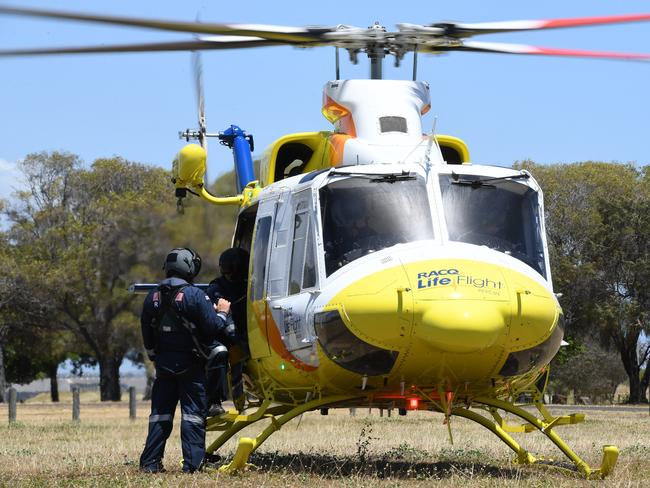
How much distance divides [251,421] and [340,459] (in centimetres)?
158

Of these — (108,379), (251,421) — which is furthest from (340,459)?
(108,379)

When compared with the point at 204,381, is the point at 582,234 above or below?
above

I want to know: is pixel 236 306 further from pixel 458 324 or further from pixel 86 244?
pixel 86 244

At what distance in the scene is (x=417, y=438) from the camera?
1833 centimetres

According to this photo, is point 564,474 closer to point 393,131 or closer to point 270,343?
point 270,343

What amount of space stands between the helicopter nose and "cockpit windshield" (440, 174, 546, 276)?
1.26 meters

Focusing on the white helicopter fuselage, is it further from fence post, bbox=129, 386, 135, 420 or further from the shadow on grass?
fence post, bbox=129, 386, 135, 420

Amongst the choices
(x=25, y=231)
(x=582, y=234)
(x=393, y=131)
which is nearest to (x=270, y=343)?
(x=393, y=131)

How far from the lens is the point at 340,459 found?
1315 cm

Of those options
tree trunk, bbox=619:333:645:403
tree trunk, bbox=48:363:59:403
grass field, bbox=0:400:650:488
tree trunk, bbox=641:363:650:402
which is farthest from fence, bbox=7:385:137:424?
tree trunk, bbox=48:363:59:403

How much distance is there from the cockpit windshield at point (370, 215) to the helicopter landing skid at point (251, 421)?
1.41 metres

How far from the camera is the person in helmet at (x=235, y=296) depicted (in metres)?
12.9

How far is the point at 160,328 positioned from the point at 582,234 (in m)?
42.5

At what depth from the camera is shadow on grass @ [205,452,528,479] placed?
444 inches
